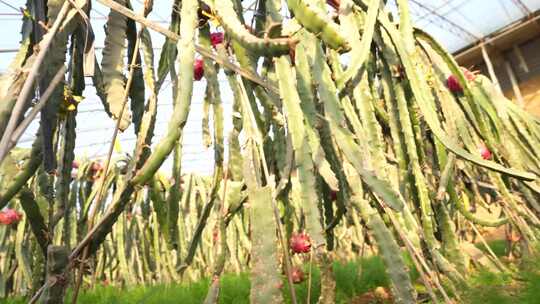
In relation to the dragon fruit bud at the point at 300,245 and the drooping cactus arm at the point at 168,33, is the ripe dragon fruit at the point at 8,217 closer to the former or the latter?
the dragon fruit bud at the point at 300,245

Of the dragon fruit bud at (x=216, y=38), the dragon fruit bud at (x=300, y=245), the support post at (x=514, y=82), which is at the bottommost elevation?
the dragon fruit bud at (x=300, y=245)

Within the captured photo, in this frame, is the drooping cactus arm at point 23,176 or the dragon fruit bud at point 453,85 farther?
the dragon fruit bud at point 453,85

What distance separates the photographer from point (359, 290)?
2014 millimetres

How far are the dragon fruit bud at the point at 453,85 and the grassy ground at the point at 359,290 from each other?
0.60 meters

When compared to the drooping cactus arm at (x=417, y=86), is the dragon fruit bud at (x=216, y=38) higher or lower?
higher

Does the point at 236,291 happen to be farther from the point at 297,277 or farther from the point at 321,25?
the point at 321,25

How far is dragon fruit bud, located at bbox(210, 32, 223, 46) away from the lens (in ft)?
3.65

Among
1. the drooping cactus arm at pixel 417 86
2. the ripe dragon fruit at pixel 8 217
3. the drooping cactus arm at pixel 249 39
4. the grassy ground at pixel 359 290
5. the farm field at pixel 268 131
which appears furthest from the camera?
the ripe dragon fruit at pixel 8 217

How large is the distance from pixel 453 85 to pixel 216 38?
829mm

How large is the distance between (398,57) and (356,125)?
1.42 ft

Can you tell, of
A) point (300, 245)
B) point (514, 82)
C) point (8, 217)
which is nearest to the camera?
point (300, 245)

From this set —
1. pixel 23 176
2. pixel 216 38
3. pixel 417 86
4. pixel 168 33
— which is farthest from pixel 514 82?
pixel 23 176

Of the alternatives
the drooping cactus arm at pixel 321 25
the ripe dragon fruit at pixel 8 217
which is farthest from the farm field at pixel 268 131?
the ripe dragon fruit at pixel 8 217

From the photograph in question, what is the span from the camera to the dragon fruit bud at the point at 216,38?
1.11 m
